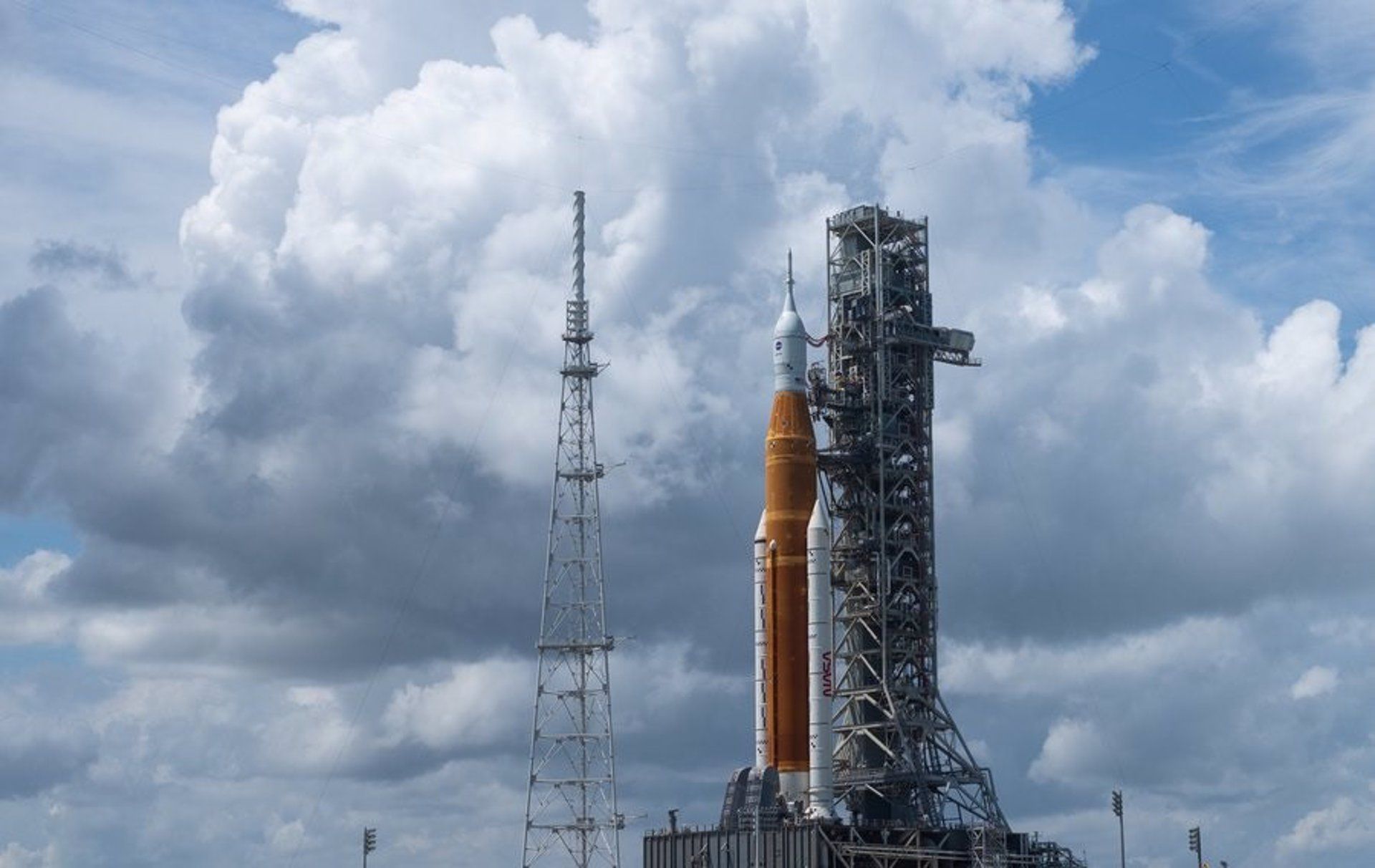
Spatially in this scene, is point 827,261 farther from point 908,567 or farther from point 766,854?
point 766,854

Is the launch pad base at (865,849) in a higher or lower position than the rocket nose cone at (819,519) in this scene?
lower

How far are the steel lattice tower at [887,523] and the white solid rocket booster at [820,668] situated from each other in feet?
17.8

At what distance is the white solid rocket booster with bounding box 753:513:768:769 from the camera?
108m

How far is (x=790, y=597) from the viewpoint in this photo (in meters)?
109

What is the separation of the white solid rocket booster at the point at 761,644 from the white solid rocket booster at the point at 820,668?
8.80ft

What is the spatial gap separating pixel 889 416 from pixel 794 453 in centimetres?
752

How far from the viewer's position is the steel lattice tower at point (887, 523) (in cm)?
11050

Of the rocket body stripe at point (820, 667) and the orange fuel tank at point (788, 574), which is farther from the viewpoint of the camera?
the orange fuel tank at point (788, 574)

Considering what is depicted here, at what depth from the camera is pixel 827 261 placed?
11906 cm

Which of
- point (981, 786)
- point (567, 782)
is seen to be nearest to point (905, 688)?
point (981, 786)

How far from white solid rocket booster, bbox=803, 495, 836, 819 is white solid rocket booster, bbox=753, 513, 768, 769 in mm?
2681

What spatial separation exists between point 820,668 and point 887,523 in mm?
13068

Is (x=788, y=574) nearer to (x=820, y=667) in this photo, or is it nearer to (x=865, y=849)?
(x=820, y=667)

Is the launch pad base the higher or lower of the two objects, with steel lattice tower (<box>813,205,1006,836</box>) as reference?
lower
